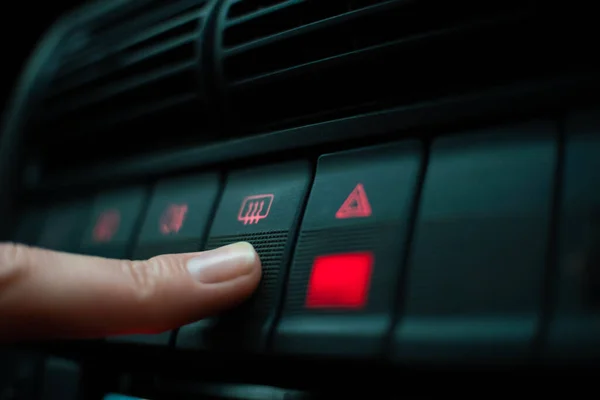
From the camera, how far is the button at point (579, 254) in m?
0.41

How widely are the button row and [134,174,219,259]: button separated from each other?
33 millimetres

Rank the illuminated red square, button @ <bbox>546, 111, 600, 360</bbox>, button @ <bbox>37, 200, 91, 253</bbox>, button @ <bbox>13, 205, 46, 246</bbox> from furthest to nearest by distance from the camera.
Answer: button @ <bbox>13, 205, 46, 246</bbox>
button @ <bbox>37, 200, 91, 253</bbox>
the illuminated red square
button @ <bbox>546, 111, 600, 360</bbox>

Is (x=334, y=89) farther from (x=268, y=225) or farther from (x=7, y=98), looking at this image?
(x=7, y=98)

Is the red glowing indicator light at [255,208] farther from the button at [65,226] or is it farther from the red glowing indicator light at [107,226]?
the button at [65,226]

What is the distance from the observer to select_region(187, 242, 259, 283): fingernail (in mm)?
570

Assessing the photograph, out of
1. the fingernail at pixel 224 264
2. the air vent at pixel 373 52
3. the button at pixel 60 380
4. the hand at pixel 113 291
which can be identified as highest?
the air vent at pixel 373 52

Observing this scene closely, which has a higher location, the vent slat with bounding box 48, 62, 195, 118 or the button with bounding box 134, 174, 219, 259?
the vent slat with bounding box 48, 62, 195, 118

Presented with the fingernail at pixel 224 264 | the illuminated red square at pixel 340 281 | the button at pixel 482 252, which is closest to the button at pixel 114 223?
the fingernail at pixel 224 264

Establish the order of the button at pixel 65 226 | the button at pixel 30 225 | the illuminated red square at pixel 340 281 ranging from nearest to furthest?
the illuminated red square at pixel 340 281
the button at pixel 65 226
the button at pixel 30 225

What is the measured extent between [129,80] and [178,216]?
27 centimetres

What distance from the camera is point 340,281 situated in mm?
529

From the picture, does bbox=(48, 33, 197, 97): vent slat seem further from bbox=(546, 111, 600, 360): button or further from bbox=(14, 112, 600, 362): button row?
bbox=(546, 111, 600, 360): button

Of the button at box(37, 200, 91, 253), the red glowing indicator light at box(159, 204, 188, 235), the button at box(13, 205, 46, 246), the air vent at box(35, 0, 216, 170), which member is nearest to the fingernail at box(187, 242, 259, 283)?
the red glowing indicator light at box(159, 204, 188, 235)

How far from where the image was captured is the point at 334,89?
2.16ft
